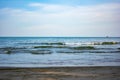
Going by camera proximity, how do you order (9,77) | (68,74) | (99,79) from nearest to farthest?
(99,79) < (9,77) < (68,74)

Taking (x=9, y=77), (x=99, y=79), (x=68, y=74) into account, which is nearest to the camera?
(x=99, y=79)

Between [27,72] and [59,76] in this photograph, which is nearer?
[59,76]

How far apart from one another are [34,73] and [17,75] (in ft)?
2.88

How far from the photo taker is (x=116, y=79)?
1088 centimetres

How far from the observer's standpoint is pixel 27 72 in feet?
42.4

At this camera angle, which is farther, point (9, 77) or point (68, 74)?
point (68, 74)

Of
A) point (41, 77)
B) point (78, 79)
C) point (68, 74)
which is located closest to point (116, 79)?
point (78, 79)

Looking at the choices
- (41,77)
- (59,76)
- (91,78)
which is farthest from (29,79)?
(91,78)

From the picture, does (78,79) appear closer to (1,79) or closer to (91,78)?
(91,78)

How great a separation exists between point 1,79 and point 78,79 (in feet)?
10.6

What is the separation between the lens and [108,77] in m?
11.4

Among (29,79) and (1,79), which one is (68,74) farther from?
(1,79)

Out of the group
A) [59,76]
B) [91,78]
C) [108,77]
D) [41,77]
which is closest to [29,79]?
[41,77]

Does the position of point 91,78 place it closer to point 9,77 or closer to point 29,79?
point 29,79
